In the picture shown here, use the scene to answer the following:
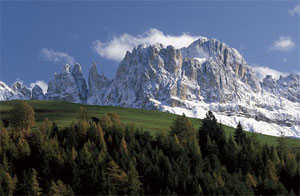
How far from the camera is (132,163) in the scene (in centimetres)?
9731

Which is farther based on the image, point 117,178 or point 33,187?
point 117,178

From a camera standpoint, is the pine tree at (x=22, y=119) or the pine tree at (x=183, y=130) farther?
the pine tree at (x=183, y=130)

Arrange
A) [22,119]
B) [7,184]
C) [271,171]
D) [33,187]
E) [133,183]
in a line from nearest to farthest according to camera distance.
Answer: [33,187] → [7,184] → [133,183] → [271,171] → [22,119]

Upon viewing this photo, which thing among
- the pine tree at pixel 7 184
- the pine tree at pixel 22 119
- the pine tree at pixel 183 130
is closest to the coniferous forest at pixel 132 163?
the pine tree at pixel 22 119

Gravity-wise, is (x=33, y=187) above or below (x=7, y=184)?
below

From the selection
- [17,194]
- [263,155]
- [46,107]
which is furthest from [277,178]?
[46,107]

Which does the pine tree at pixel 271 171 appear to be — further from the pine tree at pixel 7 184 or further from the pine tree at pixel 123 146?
the pine tree at pixel 7 184

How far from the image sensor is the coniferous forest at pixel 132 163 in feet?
300

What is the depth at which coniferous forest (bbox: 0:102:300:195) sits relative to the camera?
300 feet

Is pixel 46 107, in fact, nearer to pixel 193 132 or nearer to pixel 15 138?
pixel 15 138

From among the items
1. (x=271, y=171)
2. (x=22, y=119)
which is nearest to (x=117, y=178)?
(x=271, y=171)

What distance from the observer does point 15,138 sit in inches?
4444

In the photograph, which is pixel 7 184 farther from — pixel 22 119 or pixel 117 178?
pixel 22 119

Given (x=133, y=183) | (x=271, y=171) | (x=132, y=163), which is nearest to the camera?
(x=133, y=183)
